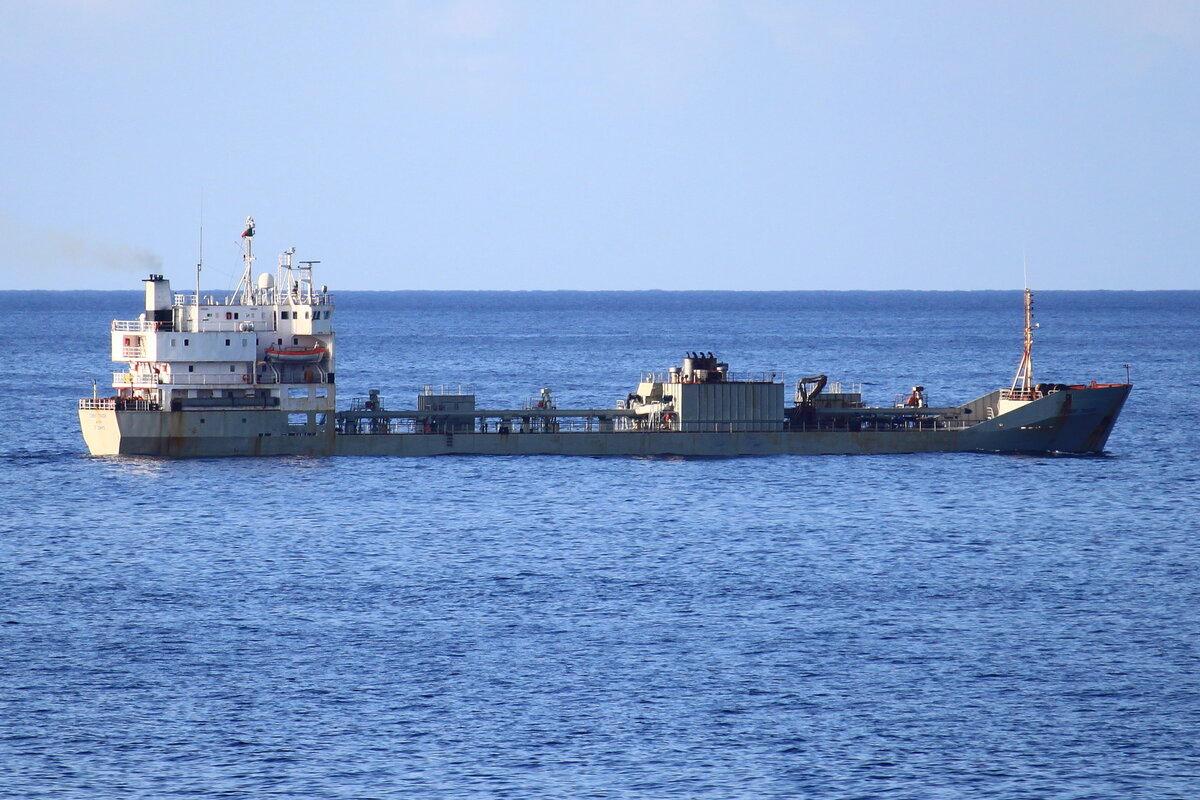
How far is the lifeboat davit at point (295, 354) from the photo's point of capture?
81875mm

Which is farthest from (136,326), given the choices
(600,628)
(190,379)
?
(600,628)

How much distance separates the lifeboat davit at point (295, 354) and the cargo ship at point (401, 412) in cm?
7

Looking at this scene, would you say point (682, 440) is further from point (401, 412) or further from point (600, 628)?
point (600, 628)

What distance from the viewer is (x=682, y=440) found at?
87.3 metres

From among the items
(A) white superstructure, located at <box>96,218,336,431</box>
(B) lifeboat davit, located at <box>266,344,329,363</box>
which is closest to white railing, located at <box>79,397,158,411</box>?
(A) white superstructure, located at <box>96,218,336,431</box>

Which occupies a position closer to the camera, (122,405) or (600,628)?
(600,628)

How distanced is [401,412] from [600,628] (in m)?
36.2

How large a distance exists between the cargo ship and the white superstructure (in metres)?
0.07

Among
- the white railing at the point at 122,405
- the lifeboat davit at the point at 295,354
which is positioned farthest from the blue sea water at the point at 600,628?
the lifeboat davit at the point at 295,354

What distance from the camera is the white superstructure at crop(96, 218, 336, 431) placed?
8100 centimetres

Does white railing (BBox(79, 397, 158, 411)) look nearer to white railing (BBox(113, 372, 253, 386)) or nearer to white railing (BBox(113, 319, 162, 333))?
white railing (BBox(113, 372, 253, 386))

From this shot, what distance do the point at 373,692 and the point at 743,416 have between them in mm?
45129

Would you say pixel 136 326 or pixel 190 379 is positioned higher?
pixel 136 326

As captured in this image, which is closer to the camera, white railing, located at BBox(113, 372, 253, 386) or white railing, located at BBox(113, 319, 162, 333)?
white railing, located at BBox(113, 319, 162, 333)
